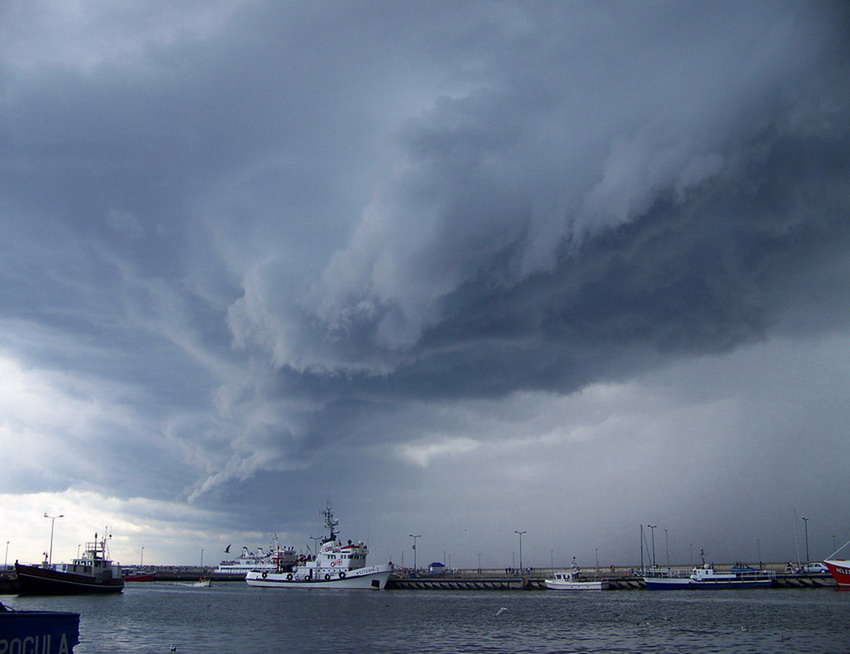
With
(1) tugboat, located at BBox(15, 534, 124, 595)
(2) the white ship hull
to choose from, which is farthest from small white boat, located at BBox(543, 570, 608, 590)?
(1) tugboat, located at BBox(15, 534, 124, 595)

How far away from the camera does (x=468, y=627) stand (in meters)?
76.1

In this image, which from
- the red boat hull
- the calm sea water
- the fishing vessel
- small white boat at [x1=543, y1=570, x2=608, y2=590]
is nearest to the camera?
the calm sea water

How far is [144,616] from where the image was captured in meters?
91.6

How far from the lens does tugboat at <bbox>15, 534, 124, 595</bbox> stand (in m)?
117

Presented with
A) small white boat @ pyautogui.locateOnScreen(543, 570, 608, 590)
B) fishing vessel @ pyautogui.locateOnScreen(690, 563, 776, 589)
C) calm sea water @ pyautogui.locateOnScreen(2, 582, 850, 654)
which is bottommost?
small white boat @ pyautogui.locateOnScreen(543, 570, 608, 590)

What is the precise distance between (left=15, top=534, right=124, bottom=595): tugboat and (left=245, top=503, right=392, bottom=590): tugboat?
48.6 metres

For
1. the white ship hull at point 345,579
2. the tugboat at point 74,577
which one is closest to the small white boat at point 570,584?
the white ship hull at point 345,579

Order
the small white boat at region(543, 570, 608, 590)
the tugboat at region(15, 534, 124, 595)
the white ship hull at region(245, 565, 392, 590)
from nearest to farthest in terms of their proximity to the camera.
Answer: the tugboat at region(15, 534, 124, 595) < the white ship hull at region(245, 565, 392, 590) < the small white boat at region(543, 570, 608, 590)

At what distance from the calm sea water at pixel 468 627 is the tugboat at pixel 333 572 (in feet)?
177

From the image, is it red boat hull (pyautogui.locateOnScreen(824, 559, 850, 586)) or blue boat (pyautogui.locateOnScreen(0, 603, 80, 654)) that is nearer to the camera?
blue boat (pyautogui.locateOnScreen(0, 603, 80, 654))

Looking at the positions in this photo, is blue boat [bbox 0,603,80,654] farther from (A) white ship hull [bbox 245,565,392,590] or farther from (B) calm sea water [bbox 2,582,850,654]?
(A) white ship hull [bbox 245,565,392,590]

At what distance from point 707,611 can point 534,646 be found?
4955 cm

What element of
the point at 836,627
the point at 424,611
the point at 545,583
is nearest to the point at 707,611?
the point at 836,627

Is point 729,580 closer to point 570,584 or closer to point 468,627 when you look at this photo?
point 570,584
